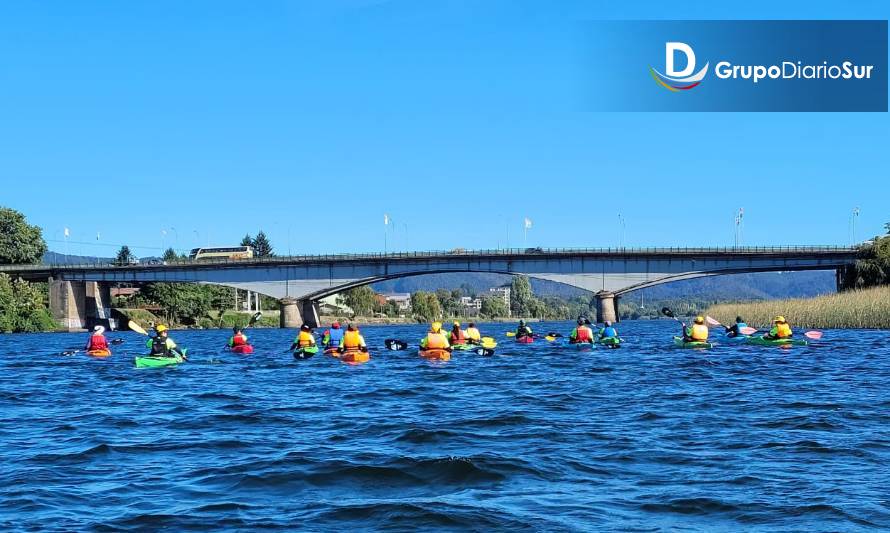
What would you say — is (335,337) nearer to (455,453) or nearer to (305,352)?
(305,352)

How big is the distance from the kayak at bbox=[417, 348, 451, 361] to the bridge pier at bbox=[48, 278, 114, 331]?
3362 inches

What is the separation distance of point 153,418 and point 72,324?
336ft

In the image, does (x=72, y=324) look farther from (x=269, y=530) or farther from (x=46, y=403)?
(x=269, y=530)

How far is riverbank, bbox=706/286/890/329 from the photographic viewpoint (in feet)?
196

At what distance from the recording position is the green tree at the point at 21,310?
10525cm

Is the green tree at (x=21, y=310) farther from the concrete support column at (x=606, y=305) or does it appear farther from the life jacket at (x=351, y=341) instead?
the life jacket at (x=351, y=341)

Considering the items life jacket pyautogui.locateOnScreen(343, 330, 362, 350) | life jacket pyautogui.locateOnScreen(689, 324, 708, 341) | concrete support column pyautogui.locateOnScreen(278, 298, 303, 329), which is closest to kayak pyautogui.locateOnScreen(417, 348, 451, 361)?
life jacket pyautogui.locateOnScreen(343, 330, 362, 350)

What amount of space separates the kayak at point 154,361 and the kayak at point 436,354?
10.5m

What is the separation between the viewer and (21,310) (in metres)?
108

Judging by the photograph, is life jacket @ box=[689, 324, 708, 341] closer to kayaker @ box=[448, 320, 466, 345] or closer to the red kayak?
kayaker @ box=[448, 320, 466, 345]

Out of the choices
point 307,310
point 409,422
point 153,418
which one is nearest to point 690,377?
point 409,422

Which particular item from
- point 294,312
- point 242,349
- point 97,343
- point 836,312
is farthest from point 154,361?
point 294,312

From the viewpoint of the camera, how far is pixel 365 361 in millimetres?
43156

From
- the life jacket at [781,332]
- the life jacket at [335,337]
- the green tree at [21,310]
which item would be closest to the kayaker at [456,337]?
the life jacket at [335,337]
